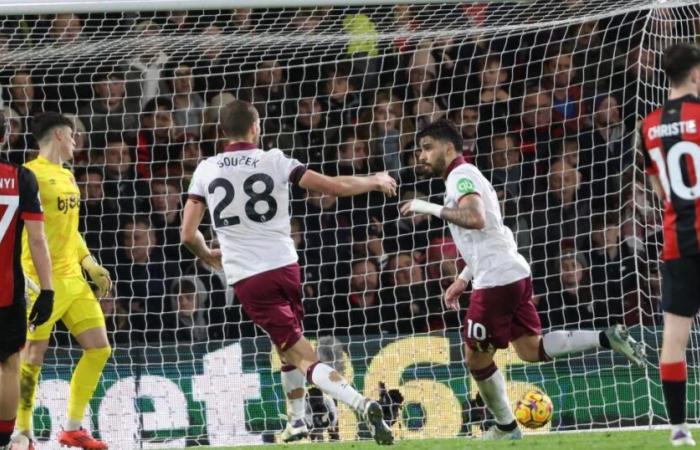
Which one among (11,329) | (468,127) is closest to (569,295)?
(468,127)

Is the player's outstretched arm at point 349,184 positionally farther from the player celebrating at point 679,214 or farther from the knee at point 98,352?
the knee at point 98,352

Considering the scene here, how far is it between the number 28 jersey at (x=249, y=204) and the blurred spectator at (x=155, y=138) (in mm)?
Answer: 4457

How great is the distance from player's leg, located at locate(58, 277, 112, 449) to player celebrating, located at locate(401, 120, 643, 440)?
230 centimetres

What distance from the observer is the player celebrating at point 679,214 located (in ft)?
21.7

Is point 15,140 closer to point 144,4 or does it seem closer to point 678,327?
point 144,4

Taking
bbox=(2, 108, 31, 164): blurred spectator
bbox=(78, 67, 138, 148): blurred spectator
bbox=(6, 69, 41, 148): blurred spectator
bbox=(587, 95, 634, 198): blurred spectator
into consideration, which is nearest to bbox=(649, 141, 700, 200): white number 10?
bbox=(587, 95, 634, 198): blurred spectator

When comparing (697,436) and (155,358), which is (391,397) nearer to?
(155,358)

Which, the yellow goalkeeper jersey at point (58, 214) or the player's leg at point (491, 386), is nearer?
the player's leg at point (491, 386)

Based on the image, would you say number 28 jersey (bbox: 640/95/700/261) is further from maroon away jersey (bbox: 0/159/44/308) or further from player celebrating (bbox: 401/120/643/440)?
maroon away jersey (bbox: 0/159/44/308)

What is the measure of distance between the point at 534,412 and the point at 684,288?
9.40 feet

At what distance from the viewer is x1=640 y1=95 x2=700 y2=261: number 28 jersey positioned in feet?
21.7

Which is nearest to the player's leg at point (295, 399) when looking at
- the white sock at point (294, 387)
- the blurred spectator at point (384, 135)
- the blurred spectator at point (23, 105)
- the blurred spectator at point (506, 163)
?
the white sock at point (294, 387)

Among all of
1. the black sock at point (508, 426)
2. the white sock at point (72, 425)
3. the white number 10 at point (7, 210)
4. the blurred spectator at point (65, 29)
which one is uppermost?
the blurred spectator at point (65, 29)

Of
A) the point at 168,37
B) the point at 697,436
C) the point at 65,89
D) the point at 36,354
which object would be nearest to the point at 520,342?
the point at 697,436
